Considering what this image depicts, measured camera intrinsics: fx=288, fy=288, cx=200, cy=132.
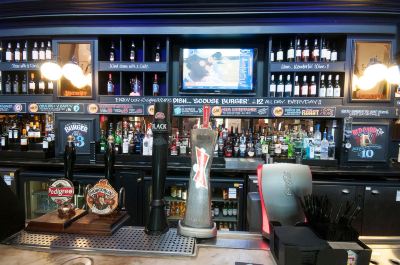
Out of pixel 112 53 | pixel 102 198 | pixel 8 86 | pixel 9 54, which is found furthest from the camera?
pixel 8 86

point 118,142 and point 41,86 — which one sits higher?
point 41,86

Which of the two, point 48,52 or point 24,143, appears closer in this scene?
point 24,143

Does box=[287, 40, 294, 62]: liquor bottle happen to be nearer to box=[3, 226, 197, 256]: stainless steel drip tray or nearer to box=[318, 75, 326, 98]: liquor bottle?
box=[318, 75, 326, 98]: liquor bottle

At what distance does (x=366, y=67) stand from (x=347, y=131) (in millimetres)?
810

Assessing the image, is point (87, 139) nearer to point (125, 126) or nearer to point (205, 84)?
point (125, 126)

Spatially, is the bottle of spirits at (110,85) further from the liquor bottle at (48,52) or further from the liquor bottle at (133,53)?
the liquor bottle at (48,52)

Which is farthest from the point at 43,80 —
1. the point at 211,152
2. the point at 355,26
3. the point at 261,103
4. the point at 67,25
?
the point at 355,26

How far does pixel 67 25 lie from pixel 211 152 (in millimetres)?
3425

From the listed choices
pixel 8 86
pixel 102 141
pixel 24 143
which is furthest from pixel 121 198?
pixel 8 86

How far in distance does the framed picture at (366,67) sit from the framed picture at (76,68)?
343 cm

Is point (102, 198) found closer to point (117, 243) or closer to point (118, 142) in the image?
point (117, 243)

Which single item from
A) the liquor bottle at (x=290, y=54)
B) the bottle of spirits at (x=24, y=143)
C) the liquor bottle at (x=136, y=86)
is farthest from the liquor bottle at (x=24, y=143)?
the liquor bottle at (x=290, y=54)

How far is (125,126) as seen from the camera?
Result: 404 centimetres

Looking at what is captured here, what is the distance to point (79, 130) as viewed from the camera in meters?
3.91
